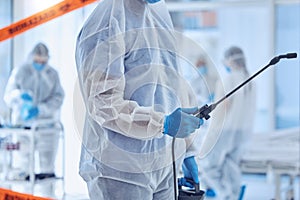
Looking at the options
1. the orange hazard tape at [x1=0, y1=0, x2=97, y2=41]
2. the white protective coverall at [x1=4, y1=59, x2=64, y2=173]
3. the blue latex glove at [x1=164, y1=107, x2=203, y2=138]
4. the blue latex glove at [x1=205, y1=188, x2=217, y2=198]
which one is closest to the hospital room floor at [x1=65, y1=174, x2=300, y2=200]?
the blue latex glove at [x1=205, y1=188, x2=217, y2=198]

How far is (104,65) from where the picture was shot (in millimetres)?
1274

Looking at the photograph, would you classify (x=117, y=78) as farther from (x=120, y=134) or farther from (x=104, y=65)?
(x=120, y=134)

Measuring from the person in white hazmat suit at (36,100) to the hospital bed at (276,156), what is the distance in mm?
1283

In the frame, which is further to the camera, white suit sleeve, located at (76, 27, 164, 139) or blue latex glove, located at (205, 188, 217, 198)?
blue latex glove, located at (205, 188, 217, 198)

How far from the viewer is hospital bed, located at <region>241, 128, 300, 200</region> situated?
324 cm

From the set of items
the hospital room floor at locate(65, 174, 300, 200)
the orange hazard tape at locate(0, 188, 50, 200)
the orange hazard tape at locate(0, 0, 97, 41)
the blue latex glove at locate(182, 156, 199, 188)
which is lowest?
the hospital room floor at locate(65, 174, 300, 200)

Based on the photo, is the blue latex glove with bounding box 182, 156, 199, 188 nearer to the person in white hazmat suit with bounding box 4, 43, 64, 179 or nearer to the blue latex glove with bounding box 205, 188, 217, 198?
the person in white hazmat suit with bounding box 4, 43, 64, 179

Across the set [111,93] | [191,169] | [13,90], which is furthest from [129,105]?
[13,90]

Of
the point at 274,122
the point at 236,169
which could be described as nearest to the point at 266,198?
the point at 236,169

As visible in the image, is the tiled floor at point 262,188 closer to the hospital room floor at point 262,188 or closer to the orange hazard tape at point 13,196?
the hospital room floor at point 262,188

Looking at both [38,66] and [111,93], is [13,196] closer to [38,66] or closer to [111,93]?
[111,93]

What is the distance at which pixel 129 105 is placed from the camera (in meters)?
1.27

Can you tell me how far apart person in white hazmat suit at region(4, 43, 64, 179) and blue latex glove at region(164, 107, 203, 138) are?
212 centimetres

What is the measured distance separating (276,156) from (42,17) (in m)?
1.79
